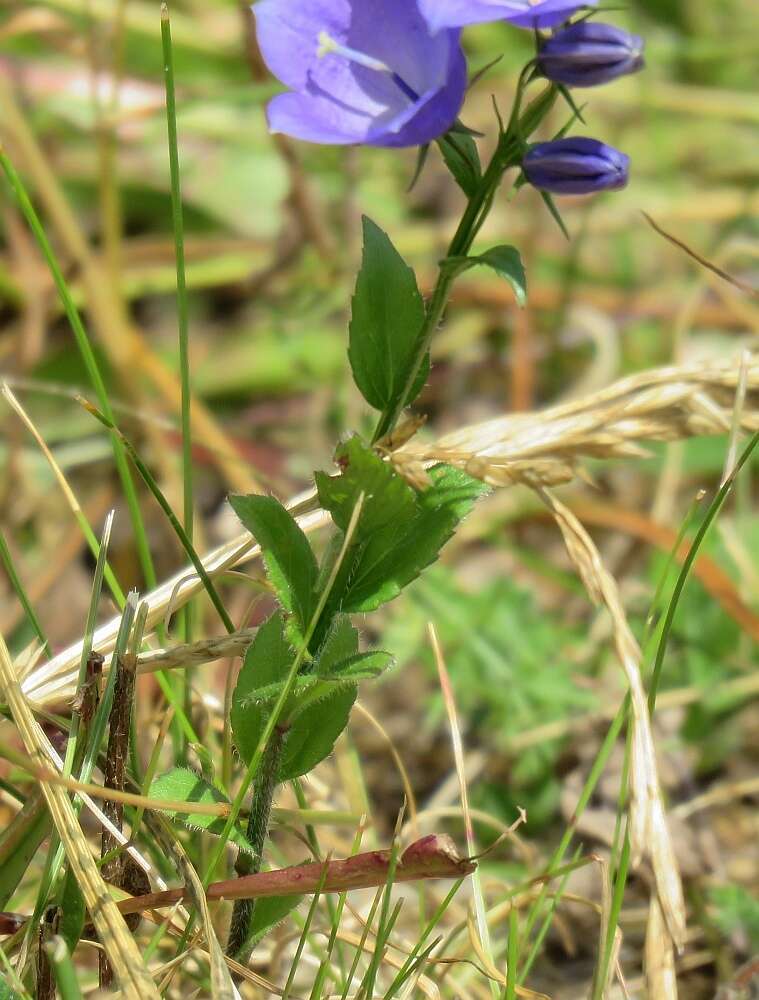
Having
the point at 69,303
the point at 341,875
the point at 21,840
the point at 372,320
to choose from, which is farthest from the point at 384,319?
the point at 21,840

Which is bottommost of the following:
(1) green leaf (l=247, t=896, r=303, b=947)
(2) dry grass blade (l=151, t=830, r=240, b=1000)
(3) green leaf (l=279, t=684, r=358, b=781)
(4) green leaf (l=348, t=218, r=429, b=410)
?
(1) green leaf (l=247, t=896, r=303, b=947)

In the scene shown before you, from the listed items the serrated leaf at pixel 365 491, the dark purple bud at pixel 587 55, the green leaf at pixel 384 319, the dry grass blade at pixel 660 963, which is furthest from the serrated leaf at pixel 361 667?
the dark purple bud at pixel 587 55

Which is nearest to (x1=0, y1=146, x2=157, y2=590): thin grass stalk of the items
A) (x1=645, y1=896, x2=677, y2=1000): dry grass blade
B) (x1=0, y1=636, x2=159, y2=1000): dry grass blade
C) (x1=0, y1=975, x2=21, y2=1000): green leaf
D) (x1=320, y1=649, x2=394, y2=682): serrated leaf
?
(x1=0, y1=636, x2=159, y2=1000): dry grass blade

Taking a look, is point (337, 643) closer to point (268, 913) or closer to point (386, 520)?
point (386, 520)

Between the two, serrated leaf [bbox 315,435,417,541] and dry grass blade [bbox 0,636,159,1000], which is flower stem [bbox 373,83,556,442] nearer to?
serrated leaf [bbox 315,435,417,541]

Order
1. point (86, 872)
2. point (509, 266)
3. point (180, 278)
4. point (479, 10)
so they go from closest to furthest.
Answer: point (479, 10)
point (509, 266)
point (86, 872)
point (180, 278)

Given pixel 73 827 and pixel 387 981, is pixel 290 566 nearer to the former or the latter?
pixel 73 827

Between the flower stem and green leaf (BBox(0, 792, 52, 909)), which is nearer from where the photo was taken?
the flower stem
